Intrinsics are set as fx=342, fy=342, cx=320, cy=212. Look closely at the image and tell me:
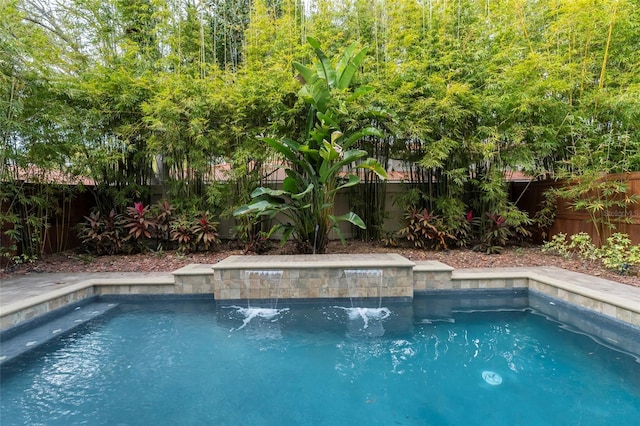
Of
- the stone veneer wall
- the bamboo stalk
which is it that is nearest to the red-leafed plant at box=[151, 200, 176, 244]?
the stone veneer wall

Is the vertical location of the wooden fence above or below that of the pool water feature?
above

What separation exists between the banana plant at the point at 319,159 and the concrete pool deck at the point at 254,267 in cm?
100

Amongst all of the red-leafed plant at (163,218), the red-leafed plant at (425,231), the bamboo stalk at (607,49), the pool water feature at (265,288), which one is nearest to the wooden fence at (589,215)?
the bamboo stalk at (607,49)

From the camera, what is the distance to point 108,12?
6.39m

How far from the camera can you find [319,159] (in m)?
5.35

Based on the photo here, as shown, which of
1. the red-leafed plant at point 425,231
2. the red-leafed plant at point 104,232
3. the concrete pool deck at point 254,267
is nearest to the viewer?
the concrete pool deck at point 254,267

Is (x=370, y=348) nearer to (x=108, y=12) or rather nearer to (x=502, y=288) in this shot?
(x=502, y=288)

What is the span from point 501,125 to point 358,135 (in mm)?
2471

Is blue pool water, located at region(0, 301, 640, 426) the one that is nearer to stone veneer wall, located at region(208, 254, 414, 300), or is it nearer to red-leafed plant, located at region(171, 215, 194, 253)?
stone veneer wall, located at region(208, 254, 414, 300)

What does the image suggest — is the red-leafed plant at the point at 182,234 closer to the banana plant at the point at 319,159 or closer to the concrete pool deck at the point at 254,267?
the concrete pool deck at the point at 254,267

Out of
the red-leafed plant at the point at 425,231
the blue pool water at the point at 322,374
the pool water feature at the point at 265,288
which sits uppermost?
the red-leafed plant at the point at 425,231

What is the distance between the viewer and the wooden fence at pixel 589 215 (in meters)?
4.82

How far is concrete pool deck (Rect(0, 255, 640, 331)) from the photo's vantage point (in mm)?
3764

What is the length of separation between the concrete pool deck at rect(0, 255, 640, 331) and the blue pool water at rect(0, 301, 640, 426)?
53 cm
